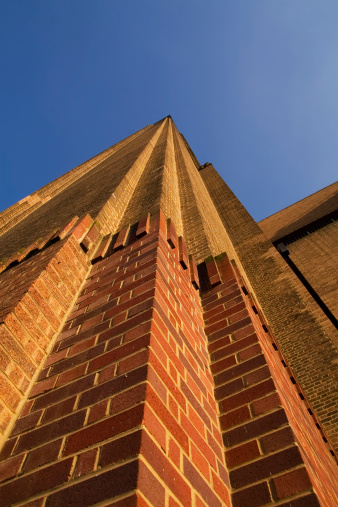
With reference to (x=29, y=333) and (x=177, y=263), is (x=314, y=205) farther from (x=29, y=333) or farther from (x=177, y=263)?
(x=29, y=333)

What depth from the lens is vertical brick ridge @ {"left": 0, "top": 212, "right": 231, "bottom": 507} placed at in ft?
3.42

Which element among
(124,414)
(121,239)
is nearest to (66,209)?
(121,239)

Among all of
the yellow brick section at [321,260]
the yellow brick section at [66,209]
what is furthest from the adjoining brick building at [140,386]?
the yellow brick section at [321,260]

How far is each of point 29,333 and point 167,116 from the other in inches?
845

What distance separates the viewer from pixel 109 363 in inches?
57.7

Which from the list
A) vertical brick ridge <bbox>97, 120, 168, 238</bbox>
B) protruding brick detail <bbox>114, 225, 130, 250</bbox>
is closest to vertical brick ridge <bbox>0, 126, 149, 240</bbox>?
vertical brick ridge <bbox>97, 120, 168, 238</bbox>

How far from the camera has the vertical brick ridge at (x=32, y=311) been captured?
149 cm

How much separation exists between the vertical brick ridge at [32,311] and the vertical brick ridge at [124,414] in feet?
0.20

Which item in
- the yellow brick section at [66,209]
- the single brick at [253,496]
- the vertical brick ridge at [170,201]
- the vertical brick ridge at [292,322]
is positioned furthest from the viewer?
the vertical brick ridge at [292,322]

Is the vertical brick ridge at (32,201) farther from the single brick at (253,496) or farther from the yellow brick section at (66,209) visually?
the single brick at (253,496)

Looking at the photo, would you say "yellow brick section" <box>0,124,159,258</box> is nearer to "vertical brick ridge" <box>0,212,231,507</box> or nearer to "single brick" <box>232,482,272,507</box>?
"vertical brick ridge" <box>0,212,231,507</box>

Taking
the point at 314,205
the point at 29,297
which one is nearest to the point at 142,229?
the point at 29,297

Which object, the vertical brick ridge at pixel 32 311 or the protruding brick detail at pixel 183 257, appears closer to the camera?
the vertical brick ridge at pixel 32 311

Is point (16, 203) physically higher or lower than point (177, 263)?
higher
